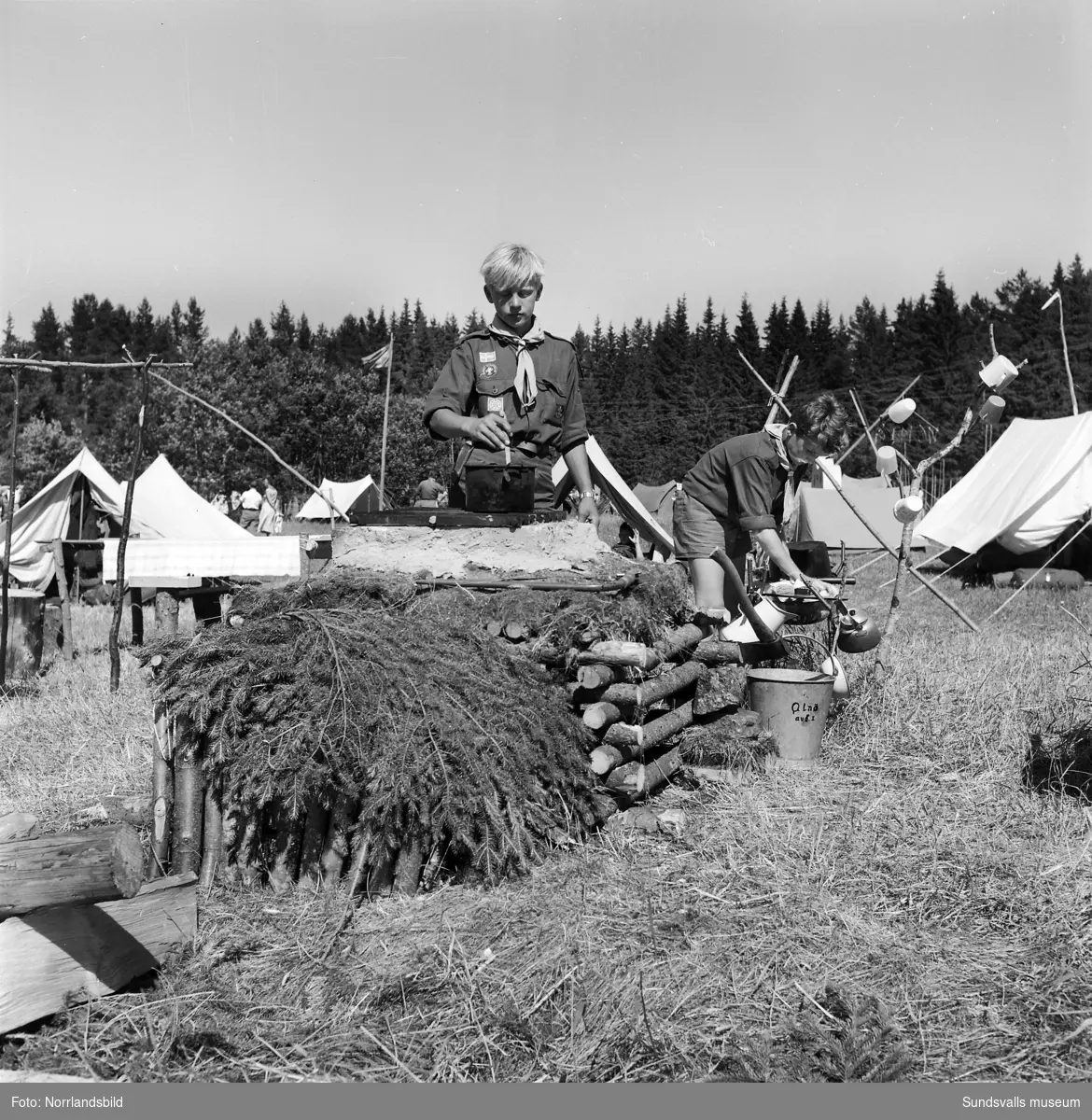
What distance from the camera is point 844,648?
542cm

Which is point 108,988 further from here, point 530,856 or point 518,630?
point 518,630

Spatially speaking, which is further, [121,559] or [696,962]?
[121,559]

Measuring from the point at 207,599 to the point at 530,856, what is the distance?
18.8ft

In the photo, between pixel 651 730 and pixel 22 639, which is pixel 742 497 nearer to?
pixel 651 730

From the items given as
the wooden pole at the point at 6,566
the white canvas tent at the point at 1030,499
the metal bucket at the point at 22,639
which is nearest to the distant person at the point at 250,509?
the white canvas tent at the point at 1030,499

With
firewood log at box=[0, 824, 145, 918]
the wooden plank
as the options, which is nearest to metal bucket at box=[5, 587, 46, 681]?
the wooden plank

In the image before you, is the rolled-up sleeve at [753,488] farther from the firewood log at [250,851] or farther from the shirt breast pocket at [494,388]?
the firewood log at [250,851]

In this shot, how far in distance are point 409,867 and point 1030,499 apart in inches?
494

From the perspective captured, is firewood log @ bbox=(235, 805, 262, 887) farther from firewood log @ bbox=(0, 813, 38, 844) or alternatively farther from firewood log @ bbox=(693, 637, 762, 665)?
firewood log @ bbox=(693, 637, 762, 665)

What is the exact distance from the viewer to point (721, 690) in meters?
4.96

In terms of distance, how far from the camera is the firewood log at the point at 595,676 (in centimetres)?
400

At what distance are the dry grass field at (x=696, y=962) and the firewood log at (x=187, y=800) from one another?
0.17 meters

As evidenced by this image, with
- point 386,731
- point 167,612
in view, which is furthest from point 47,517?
point 386,731

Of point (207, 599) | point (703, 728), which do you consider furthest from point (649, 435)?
point (703, 728)
